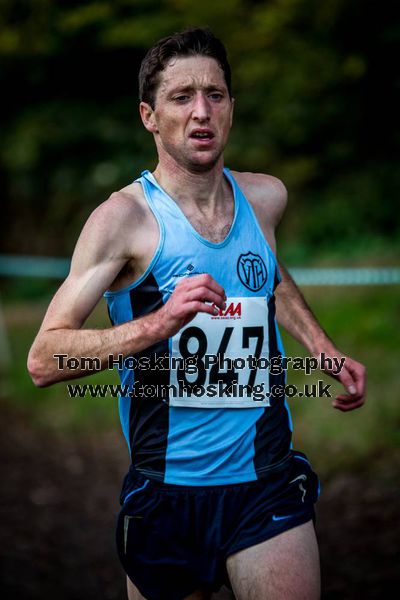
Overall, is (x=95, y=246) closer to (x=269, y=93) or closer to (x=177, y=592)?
(x=177, y=592)

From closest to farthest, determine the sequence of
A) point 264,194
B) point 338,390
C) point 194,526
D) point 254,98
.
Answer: point 194,526
point 264,194
point 338,390
point 254,98

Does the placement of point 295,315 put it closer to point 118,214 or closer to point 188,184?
point 188,184

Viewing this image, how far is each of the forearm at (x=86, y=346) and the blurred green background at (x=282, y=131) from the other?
13.1ft

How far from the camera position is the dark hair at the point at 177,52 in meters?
3.17

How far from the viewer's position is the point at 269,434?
317 cm

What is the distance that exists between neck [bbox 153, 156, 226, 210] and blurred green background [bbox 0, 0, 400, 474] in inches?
145

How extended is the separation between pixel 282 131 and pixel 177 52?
7760 millimetres

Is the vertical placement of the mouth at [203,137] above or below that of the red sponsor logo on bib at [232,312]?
above

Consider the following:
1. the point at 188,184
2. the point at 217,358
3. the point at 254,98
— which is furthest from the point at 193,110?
the point at 254,98

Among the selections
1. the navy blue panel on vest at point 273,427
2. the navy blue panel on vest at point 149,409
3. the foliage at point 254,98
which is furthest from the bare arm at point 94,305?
the foliage at point 254,98

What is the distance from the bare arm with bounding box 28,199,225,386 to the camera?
8.81ft

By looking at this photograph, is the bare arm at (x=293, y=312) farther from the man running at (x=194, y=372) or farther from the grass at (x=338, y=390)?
the grass at (x=338, y=390)

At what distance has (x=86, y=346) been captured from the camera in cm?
280

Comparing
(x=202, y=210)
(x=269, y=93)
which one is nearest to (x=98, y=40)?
(x=269, y=93)
